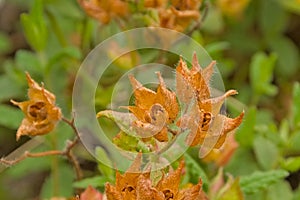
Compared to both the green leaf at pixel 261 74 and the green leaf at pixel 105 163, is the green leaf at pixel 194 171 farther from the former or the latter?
the green leaf at pixel 261 74

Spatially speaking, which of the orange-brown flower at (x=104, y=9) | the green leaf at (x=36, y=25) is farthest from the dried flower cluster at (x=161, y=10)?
the green leaf at (x=36, y=25)

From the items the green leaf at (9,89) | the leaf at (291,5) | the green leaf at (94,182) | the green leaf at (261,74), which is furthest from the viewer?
the leaf at (291,5)

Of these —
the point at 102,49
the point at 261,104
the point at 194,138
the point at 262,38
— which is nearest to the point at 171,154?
the point at 194,138

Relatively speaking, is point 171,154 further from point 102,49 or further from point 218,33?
point 218,33

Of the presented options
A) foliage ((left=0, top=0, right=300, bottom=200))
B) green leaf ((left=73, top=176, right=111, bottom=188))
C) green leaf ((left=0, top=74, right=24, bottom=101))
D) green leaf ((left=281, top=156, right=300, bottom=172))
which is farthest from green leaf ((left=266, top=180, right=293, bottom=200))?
green leaf ((left=0, top=74, right=24, bottom=101))

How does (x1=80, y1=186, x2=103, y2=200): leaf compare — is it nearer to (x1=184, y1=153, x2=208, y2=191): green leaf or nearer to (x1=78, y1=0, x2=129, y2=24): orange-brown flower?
(x1=184, y1=153, x2=208, y2=191): green leaf

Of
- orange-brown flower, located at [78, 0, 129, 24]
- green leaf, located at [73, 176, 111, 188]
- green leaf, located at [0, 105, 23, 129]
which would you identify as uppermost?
orange-brown flower, located at [78, 0, 129, 24]
